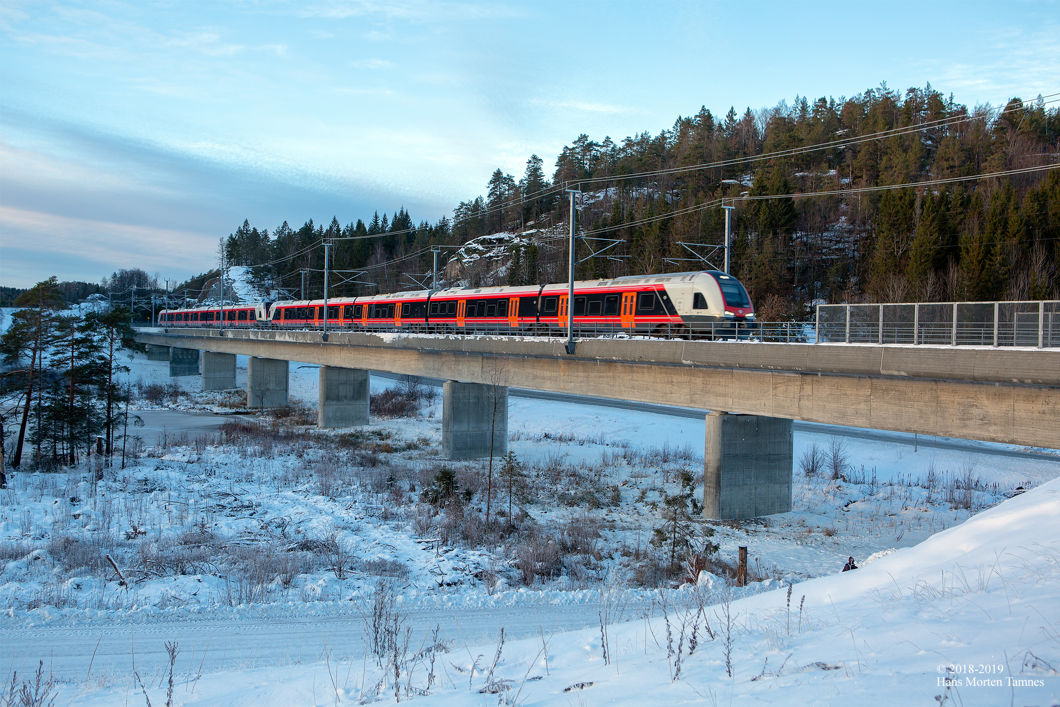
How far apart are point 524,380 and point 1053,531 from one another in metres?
23.4

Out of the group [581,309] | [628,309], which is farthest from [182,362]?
[628,309]

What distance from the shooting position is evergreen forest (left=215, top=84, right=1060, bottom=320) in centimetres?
4600

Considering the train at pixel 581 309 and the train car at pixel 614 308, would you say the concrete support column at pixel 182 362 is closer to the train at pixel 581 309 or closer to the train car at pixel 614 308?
the train at pixel 581 309

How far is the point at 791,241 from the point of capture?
64500mm

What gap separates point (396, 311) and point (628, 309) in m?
22.2

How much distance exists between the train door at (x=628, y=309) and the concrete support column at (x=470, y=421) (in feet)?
24.5

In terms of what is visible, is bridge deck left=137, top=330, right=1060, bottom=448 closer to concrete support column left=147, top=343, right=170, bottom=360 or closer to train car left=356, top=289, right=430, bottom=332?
train car left=356, top=289, right=430, bottom=332

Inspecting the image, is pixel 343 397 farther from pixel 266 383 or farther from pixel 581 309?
pixel 581 309

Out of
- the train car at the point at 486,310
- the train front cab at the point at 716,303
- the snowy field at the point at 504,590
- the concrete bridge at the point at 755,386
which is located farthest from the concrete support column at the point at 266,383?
the train front cab at the point at 716,303

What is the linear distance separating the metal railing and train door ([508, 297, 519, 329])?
62.8ft

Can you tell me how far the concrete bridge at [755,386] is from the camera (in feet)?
48.5

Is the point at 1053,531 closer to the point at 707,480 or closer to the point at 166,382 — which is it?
the point at 707,480

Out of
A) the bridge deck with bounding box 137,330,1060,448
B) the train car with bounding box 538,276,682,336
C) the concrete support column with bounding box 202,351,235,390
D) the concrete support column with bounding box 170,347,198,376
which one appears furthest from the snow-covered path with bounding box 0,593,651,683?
the concrete support column with bounding box 170,347,198,376

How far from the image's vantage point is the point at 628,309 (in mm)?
29656
